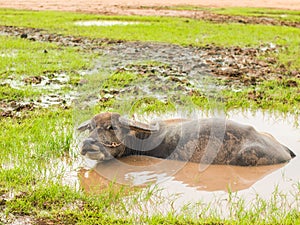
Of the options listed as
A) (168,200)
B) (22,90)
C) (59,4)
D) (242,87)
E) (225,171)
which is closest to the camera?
(168,200)

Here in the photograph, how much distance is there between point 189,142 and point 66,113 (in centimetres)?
235

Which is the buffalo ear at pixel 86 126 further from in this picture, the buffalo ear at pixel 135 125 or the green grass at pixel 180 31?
the green grass at pixel 180 31

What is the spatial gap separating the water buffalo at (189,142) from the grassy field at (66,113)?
424 millimetres

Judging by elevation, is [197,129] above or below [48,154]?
above

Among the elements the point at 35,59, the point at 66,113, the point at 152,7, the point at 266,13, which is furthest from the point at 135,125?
the point at 152,7

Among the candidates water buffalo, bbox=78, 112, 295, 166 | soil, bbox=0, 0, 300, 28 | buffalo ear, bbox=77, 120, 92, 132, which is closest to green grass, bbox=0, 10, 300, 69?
soil, bbox=0, 0, 300, 28

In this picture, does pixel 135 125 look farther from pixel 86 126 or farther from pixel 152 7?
pixel 152 7

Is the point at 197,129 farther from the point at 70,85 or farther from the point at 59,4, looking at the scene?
the point at 59,4

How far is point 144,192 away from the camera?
473 cm

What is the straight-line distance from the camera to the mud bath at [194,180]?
4627 mm

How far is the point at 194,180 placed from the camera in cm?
513

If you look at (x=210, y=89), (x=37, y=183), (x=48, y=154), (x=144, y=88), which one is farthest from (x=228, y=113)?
(x=37, y=183)

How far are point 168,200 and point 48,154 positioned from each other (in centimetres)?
165

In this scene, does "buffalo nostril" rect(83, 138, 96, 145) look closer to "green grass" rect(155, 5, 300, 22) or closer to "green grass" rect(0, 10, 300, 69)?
"green grass" rect(0, 10, 300, 69)
